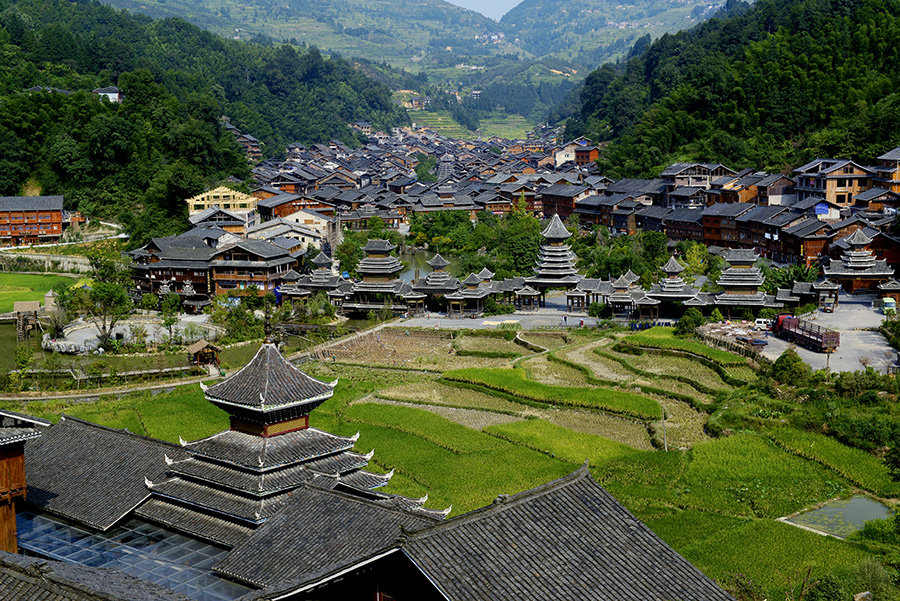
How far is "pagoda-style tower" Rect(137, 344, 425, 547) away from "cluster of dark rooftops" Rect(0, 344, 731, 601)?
0.04 meters

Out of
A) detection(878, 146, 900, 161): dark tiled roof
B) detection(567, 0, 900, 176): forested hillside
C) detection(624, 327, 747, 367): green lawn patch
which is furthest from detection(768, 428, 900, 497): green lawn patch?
detection(567, 0, 900, 176): forested hillside

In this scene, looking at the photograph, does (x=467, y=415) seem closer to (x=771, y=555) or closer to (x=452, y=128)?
(x=771, y=555)

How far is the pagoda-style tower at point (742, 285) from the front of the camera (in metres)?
45.4

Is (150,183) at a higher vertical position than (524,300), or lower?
higher

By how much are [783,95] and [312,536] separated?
7126 centimetres

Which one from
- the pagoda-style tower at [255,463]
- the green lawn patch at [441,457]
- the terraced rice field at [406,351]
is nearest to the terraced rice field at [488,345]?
the terraced rice field at [406,351]

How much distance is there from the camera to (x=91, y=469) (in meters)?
19.4

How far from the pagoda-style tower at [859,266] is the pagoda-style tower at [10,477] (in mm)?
42050

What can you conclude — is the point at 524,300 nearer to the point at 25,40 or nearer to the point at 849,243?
the point at 849,243

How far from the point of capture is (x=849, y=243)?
49.6 m

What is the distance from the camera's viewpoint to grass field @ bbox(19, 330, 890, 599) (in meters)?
21.7

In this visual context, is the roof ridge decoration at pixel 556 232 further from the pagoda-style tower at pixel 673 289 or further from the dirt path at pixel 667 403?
the dirt path at pixel 667 403

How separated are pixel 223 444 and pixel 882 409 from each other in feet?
70.3

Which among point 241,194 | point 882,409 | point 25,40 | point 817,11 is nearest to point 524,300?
point 882,409
